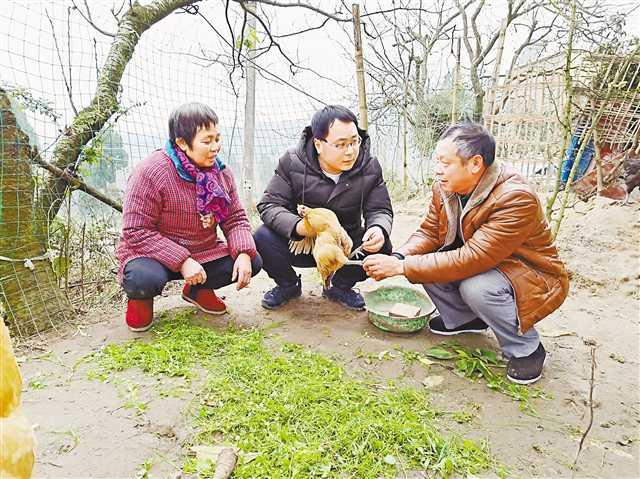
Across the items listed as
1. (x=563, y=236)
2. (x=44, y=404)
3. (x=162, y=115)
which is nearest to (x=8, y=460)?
(x=44, y=404)

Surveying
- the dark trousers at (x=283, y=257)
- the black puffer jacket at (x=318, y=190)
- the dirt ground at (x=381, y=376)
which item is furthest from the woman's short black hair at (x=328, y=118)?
the dirt ground at (x=381, y=376)

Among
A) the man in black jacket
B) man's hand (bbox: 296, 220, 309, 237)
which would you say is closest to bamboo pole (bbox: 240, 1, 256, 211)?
the man in black jacket

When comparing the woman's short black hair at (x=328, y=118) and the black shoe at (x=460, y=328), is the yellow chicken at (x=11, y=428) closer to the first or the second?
the woman's short black hair at (x=328, y=118)

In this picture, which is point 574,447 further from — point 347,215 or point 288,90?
point 288,90

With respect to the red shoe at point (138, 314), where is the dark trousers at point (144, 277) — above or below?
above

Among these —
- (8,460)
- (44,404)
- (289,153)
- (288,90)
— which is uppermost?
(288,90)

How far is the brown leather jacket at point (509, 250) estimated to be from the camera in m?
2.16

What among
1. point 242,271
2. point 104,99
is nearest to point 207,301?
point 242,271

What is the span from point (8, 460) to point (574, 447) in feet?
6.66

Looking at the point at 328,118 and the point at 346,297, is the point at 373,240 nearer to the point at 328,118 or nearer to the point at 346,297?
the point at 346,297

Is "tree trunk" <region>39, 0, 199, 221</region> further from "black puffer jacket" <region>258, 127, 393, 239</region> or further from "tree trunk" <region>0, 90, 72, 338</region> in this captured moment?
"black puffer jacket" <region>258, 127, 393, 239</region>

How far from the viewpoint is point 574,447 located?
1.83 m

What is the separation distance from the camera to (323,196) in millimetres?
2990

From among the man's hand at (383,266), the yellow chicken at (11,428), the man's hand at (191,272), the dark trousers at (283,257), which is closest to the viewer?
the yellow chicken at (11,428)
